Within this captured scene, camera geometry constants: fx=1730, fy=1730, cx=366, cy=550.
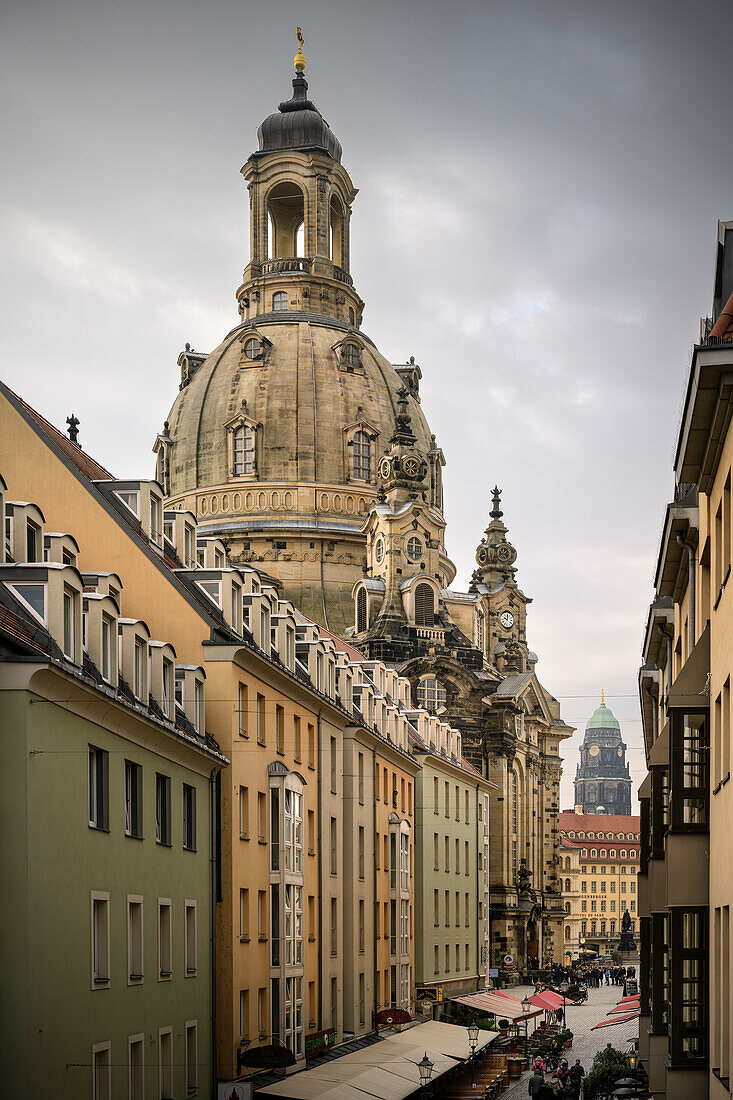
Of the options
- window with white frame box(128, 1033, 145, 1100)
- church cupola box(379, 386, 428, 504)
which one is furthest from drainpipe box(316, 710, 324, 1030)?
church cupola box(379, 386, 428, 504)

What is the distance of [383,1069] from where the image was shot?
45.2 meters

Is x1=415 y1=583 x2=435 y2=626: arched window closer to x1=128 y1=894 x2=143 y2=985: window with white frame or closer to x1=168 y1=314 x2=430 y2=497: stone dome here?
x1=168 y1=314 x2=430 y2=497: stone dome

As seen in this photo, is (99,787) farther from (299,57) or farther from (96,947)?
(299,57)

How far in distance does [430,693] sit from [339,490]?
16391 millimetres

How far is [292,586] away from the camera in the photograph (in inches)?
4692

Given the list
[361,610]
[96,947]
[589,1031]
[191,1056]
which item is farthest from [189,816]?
[361,610]

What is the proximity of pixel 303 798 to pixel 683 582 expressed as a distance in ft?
59.7

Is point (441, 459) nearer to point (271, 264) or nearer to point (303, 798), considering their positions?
point (271, 264)

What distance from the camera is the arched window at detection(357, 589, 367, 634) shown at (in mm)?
115562

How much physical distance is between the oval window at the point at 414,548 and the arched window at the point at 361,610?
3.99m

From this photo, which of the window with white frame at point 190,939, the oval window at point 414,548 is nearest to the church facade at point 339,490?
the oval window at point 414,548

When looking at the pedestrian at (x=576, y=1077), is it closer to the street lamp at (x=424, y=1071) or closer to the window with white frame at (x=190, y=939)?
the street lamp at (x=424, y=1071)

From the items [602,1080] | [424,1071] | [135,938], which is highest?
[135,938]

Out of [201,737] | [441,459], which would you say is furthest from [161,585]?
[441,459]
